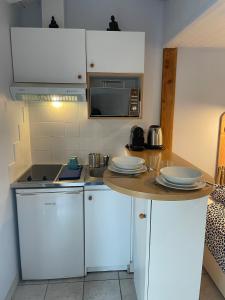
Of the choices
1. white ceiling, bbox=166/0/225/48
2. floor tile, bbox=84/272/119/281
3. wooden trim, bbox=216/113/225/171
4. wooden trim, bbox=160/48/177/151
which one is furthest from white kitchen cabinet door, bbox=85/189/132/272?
white ceiling, bbox=166/0/225/48

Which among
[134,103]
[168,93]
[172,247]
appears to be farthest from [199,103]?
[172,247]

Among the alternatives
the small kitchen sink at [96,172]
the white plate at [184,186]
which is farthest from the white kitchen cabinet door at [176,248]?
the small kitchen sink at [96,172]

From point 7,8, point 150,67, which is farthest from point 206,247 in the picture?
point 7,8

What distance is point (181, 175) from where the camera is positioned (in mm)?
1362

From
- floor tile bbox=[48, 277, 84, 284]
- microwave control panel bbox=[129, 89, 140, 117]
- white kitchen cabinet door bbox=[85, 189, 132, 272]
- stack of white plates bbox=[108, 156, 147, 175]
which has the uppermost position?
microwave control panel bbox=[129, 89, 140, 117]

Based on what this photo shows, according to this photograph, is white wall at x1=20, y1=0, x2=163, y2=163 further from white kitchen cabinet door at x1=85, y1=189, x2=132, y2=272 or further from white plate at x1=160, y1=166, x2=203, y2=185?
white plate at x1=160, y1=166, x2=203, y2=185

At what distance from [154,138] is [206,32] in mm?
1020

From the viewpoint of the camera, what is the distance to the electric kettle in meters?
2.34

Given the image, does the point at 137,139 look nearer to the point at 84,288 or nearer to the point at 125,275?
the point at 125,275

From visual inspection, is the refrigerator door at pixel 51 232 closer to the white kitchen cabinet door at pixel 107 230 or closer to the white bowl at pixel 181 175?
the white kitchen cabinet door at pixel 107 230

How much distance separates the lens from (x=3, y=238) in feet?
5.92

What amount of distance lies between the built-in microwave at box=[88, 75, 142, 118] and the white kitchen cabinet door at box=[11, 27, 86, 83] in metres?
0.21

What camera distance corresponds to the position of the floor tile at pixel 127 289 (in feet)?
6.38

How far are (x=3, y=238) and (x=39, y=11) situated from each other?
2120 millimetres
